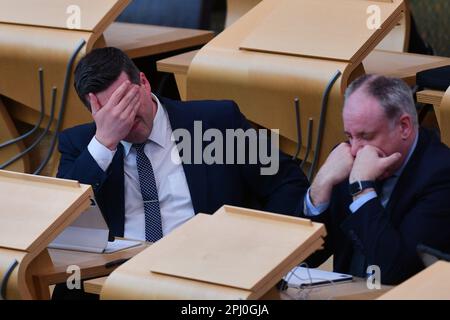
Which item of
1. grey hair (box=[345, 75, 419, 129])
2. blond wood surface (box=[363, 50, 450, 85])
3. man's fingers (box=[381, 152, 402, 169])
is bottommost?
blond wood surface (box=[363, 50, 450, 85])

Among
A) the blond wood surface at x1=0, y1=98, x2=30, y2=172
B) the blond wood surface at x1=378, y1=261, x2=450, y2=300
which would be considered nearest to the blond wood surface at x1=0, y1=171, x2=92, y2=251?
the blond wood surface at x1=378, y1=261, x2=450, y2=300

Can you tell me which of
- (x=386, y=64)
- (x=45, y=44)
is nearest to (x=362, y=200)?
(x=386, y=64)

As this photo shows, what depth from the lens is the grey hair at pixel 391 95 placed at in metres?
3.08

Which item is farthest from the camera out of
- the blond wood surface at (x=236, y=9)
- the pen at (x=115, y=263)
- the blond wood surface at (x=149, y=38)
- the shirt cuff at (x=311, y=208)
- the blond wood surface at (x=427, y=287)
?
the blond wood surface at (x=236, y=9)

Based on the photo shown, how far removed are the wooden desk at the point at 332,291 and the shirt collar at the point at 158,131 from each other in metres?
0.71

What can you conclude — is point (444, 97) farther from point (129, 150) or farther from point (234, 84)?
point (129, 150)

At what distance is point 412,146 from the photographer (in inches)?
123

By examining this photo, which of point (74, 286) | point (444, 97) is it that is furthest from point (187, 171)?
point (444, 97)

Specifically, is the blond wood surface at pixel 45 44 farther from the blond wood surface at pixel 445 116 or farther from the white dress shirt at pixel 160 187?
the blond wood surface at pixel 445 116

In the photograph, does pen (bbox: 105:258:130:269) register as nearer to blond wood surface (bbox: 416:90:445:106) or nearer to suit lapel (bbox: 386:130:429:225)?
suit lapel (bbox: 386:130:429:225)

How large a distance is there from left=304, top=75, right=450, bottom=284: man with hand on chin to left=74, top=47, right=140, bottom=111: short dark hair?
0.70 metres

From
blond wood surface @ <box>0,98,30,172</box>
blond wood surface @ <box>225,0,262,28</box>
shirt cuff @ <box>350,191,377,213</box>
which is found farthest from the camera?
blond wood surface @ <box>225,0,262,28</box>

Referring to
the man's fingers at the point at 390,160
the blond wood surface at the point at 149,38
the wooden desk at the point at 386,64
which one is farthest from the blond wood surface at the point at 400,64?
the man's fingers at the point at 390,160

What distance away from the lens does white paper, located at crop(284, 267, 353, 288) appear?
9.71 ft
